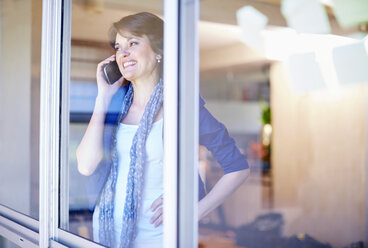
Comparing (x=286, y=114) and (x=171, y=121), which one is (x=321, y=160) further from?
(x=171, y=121)

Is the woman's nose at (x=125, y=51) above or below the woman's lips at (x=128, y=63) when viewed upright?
above

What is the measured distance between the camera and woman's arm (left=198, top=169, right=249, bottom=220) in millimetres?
1428

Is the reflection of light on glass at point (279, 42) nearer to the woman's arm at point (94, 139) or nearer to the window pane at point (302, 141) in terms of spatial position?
the window pane at point (302, 141)

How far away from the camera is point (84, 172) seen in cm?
186

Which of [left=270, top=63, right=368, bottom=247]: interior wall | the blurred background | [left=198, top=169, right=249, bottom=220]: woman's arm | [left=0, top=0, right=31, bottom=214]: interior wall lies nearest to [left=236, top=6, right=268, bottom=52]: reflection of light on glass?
the blurred background

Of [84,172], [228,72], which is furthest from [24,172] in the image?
[228,72]

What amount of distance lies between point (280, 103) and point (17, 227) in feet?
14.4

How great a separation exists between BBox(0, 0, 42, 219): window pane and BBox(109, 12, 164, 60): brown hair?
79 centimetres

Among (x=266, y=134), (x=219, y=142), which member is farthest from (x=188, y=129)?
(x=266, y=134)

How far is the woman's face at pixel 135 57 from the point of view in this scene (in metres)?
1.52

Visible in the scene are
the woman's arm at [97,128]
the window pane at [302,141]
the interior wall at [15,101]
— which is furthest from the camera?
the window pane at [302,141]

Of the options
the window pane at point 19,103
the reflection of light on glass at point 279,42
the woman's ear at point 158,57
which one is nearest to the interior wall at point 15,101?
the window pane at point 19,103

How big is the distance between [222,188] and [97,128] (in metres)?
0.52

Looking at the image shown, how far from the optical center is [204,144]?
139 cm
